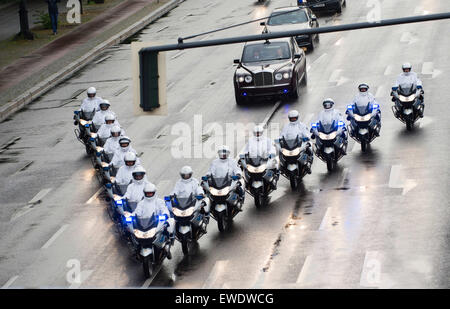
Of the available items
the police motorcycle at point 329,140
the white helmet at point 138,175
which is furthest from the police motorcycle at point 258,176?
the white helmet at point 138,175

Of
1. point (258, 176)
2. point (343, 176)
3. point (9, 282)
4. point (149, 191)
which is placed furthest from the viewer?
point (343, 176)

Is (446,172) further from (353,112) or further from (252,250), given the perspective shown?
(252,250)

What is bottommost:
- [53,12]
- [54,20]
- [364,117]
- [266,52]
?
[54,20]

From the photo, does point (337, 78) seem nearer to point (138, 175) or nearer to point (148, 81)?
point (138, 175)

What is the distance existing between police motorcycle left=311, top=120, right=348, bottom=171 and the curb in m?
14.0

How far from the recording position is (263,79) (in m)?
32.3

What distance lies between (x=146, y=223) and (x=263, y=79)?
14.4 meters

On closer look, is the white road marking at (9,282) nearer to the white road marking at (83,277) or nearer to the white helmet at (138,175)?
the white road marking at (83,277)

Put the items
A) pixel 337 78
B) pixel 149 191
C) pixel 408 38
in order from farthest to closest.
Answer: pixel 408 38 → pixel 337 78 → pixel 149 191

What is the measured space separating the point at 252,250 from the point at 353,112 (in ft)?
24.4

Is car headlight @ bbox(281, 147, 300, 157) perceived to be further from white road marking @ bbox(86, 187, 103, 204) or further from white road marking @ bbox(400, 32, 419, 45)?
white road marking @ bbox(400, 32, 419, 45)

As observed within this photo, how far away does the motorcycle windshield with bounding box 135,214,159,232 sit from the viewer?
18516mm

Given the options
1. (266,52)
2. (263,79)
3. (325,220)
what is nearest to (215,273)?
(325,220)

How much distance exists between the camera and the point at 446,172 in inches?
934
